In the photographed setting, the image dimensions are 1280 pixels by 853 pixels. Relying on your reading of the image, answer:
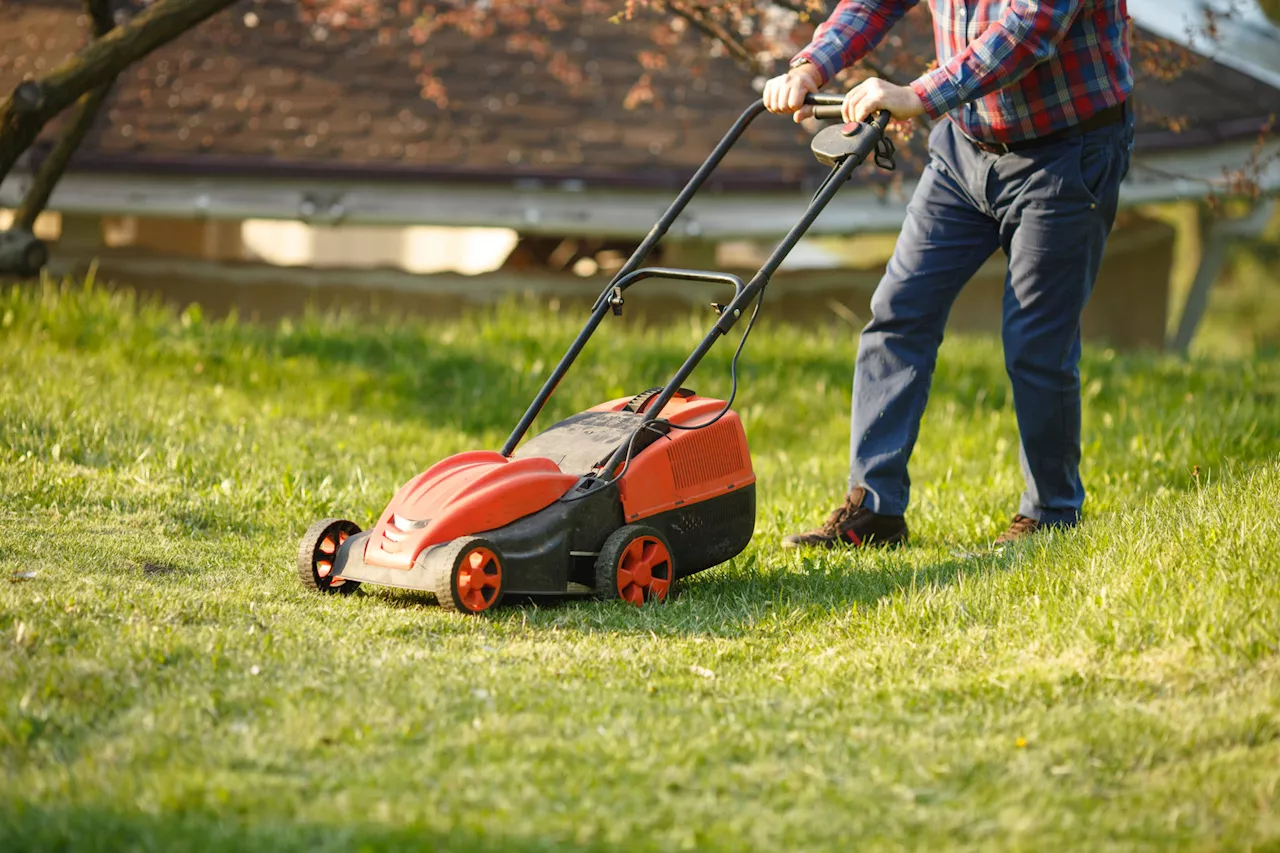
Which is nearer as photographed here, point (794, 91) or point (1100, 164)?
point (794, 91)

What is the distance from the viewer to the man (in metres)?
3.63

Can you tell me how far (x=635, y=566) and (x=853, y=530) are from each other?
0.96 m

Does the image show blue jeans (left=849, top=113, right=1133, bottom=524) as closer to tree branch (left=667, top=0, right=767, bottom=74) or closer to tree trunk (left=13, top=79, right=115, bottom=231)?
tree branch (left=667, top=0, right=767, bottom=74)

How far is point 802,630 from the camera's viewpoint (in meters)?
3.41

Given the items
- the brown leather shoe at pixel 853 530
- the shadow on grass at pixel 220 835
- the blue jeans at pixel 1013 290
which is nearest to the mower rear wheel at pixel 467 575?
the shadow on grass at pixel 220 835

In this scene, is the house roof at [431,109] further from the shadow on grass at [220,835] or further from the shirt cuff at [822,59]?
the shadow on grass at [220,835]

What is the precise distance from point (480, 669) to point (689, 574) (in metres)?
1.01

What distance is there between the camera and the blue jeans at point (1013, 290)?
3.96 meters

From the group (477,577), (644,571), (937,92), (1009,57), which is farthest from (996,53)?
(477,577)

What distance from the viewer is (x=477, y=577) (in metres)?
3.34

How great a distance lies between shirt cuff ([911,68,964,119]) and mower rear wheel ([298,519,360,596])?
1864mm

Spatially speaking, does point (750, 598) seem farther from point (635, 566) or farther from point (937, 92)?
point (937, 92)

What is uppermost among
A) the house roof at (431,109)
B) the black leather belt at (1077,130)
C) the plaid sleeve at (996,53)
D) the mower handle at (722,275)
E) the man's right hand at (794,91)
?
the plaid sleeve at (996,53)

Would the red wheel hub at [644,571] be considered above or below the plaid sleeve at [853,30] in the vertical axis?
below
